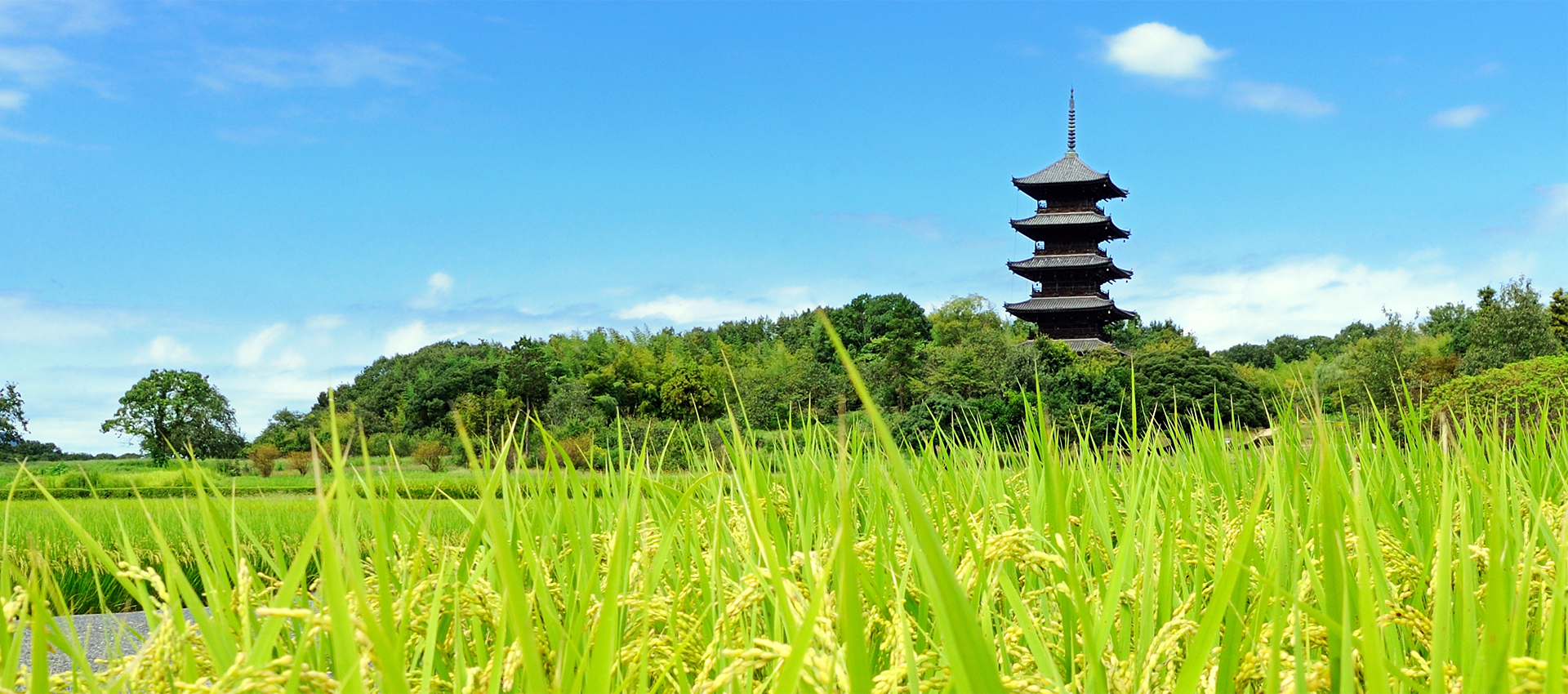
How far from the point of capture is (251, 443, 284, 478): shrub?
2238 cm

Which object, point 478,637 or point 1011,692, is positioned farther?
point 478,637

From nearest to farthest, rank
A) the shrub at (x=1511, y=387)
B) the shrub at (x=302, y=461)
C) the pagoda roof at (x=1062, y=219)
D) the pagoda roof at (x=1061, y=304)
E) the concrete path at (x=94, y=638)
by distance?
the concrete path at (x=94, y=638) → the shrub at (x=1511, y=387) → the shrub at (x=302, y=461) → the pagoda roof at (x=1061, y=304) → the pagoda roof at (x=1062, y=219)

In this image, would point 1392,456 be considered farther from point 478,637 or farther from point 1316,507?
point 478,637

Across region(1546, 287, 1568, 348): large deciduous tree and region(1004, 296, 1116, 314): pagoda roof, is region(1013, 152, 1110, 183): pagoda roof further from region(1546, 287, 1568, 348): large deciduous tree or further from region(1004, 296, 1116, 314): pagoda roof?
region(1546, 287, 1568, 348): large deciduous tree

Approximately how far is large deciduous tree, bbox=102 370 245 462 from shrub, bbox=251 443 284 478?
399 cm

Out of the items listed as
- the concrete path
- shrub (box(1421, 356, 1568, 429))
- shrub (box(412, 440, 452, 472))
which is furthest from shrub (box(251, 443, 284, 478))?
shrub (box(1421, 356, 1568, 429))

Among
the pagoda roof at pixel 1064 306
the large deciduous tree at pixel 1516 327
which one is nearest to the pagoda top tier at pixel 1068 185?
the pagoda roof at pixel 1064 306

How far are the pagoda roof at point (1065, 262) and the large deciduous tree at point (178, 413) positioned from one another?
27.7 meters

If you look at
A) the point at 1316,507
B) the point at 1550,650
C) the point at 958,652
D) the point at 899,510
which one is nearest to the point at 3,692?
the point at 958,652

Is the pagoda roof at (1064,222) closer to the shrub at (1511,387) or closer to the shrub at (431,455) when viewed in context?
the shrub at (431,455)

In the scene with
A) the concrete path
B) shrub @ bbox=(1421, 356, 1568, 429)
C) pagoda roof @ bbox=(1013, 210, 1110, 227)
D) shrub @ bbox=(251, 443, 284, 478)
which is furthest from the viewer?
pagoda roof @ bbox=(1013, 210, 1110, 227)

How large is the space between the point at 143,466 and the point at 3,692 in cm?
2988

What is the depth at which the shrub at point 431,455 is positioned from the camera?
19.9 metres

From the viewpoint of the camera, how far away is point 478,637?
1.21 meters
